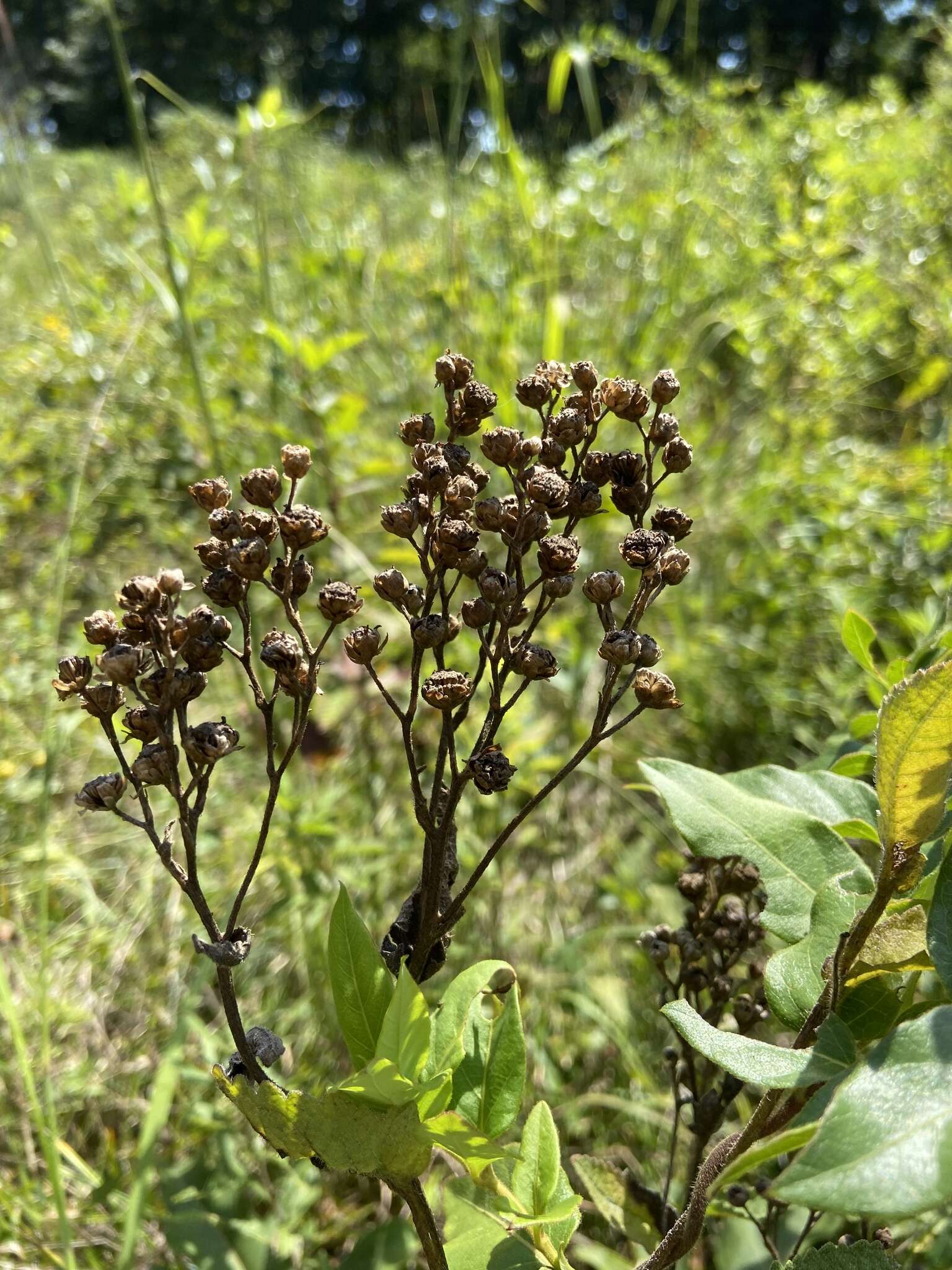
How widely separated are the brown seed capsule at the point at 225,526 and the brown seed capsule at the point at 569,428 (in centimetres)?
23

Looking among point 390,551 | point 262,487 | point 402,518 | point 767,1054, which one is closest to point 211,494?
point 262,487

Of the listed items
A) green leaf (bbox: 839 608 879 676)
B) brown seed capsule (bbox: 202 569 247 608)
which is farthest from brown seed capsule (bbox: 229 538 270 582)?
green leaf (bbox: 839 608 879 676)

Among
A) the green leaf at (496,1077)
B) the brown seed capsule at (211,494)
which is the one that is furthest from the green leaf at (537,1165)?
the brown seed capsule at (211,494)

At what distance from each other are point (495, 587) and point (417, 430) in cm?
15

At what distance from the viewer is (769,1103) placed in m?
0.51

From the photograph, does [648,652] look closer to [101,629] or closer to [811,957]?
[811,957]

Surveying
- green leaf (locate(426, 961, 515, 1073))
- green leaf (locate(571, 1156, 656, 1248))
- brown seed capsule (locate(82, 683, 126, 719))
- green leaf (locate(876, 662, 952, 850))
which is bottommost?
green leaf (locate(571, 1156, 656, 1248))

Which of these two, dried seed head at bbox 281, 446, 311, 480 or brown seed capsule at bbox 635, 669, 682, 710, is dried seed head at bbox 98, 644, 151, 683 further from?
brown seed capsule at bbox 635, 669, 682, 710

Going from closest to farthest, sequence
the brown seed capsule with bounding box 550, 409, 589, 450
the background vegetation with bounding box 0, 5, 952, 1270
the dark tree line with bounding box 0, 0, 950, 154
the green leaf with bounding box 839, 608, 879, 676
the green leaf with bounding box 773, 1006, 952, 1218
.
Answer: the green leaf with bounding box 773, 1006, 952, 1218 → the brown seed capsule with bounding box 550, 409, 589, 450 → the green leaf with bounding box 839, 608, 879, 676 → the background vegetation with bounding box 0, 5, 952, 1270 → the dark tree line with bounding box 0, 0, 950, 154

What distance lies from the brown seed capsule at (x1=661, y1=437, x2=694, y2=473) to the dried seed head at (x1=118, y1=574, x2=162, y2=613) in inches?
14.3

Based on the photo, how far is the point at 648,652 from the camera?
59cm

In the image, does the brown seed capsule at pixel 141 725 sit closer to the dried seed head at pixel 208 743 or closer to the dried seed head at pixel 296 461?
the dried seed head at pixel 208 743

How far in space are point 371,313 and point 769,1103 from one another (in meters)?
2.75

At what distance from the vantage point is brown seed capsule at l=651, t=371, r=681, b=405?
67 centimetres
